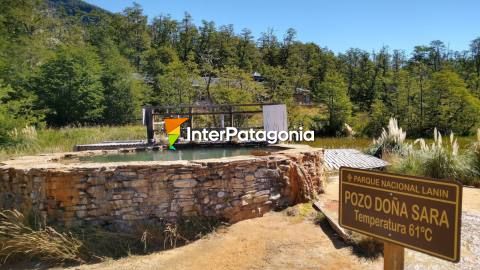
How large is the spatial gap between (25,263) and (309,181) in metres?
4.20

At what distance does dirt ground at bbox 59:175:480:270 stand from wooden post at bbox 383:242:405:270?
1965 millimetres

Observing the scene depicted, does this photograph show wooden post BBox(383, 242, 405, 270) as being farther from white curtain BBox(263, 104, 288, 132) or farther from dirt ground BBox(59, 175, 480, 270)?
white curtain BBox(263, 104, 288, 132)

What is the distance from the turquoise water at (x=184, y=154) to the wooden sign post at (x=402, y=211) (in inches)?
190

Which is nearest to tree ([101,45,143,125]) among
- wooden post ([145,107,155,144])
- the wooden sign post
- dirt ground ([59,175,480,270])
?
wooden post ([145,107,155,144])

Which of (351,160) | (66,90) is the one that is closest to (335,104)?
(66,90)

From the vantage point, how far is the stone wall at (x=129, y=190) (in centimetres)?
519

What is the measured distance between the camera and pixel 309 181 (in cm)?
643

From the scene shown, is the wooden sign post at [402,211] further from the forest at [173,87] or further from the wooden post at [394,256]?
the forest at [173,87]

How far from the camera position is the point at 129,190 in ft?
17.2

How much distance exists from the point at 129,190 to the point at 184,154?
2.88 m

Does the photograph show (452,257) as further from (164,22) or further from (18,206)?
(164,22)

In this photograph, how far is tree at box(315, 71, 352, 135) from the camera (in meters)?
30.3

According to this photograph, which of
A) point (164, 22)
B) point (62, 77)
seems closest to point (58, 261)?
point (62, 77)

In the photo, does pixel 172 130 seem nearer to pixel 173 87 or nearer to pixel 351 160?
pixel 351 160
